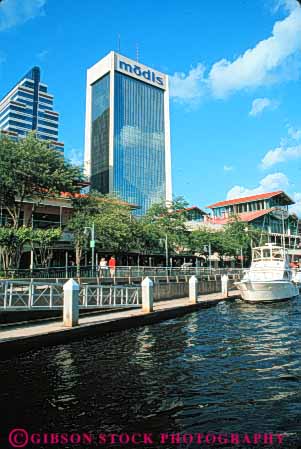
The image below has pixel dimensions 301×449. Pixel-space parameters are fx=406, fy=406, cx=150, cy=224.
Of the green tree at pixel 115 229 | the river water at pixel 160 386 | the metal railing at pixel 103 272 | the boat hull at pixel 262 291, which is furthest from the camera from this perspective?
the green tree at pixel 115 229

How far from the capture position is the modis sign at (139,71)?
395ft

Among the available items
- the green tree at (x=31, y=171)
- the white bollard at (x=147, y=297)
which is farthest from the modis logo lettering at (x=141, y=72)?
the white bollard at (x=147, y=297)

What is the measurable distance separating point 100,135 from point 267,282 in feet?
323

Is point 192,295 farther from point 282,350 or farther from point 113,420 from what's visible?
point 113,420

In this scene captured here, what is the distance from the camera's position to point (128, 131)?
117500 mm

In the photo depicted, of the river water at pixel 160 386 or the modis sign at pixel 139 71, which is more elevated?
the modis sign at pixel 139 71

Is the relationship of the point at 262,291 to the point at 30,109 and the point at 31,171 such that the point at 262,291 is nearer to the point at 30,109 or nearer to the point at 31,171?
the point at 31,171

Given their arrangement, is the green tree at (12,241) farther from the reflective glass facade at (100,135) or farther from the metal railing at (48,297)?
the reflective glass facade at (100,135)

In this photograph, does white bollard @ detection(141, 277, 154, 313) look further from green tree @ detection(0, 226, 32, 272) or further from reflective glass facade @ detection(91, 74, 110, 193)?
reflective glass facade @ detection(91, 74, 110, 193)

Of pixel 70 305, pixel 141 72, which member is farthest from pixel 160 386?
pixel 141 72

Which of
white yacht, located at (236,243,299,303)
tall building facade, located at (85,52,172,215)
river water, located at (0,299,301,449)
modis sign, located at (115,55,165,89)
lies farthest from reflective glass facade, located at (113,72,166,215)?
river water, located at (0,299,301,449)

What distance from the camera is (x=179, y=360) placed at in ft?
→ 34.7

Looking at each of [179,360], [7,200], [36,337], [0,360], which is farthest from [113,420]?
[7,200]

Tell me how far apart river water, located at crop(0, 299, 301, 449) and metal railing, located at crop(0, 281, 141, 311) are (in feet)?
9.95
